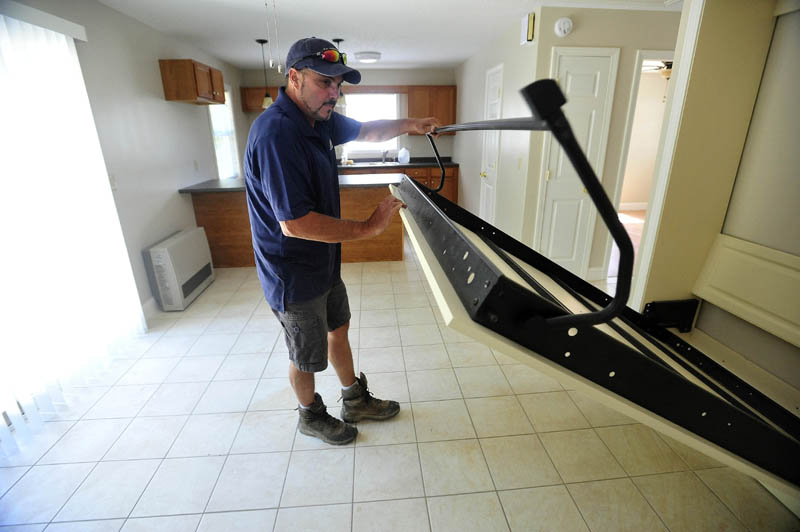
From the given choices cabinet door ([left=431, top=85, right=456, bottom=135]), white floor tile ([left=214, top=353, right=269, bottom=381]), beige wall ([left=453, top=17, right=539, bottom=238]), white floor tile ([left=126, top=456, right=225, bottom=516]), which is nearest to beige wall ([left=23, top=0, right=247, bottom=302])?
white floor tile ([left=214, top=353, right=269, bottom=381])

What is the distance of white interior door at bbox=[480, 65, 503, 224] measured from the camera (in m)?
4.16

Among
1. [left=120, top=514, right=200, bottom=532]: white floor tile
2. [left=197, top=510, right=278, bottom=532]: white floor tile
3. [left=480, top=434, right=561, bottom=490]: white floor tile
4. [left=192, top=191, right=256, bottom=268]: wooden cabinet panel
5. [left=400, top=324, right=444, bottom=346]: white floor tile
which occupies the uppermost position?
[left=192, top=191, right=256, bottom=268]: wooden cabinet panel

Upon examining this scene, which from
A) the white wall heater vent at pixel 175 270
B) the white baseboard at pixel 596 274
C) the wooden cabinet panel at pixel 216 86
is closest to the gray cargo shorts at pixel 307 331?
the white wall heater vent at pixel 175 270

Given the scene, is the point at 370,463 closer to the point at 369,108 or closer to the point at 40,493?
the point at 40,493

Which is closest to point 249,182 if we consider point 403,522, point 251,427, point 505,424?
point 251,427

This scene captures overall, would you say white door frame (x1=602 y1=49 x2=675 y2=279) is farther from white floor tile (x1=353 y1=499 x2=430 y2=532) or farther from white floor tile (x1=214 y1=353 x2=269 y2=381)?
white floor tile (x1=214 y1=353 x2=269 y2=381)

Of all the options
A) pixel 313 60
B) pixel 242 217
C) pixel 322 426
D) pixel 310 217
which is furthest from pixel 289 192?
pixel 242 217

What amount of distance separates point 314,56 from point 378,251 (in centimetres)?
307

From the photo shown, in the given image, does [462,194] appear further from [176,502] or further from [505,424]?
[176,502]

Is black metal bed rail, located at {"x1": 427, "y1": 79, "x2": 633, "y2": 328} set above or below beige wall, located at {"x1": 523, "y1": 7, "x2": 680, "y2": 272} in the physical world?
below

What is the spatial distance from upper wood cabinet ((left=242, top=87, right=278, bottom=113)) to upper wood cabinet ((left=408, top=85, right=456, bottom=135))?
Answer: 7.54 feet

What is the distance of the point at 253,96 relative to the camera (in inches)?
249

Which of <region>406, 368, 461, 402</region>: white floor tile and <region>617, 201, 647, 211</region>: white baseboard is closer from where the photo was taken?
<region>406, 368, 461, 402</region>: white floor tile

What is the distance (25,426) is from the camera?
1849 mm
